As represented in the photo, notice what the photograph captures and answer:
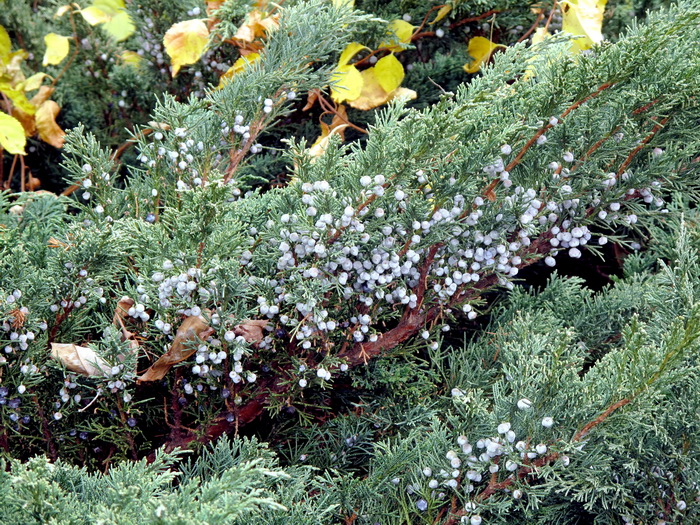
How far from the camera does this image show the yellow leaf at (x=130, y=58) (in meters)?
2.03

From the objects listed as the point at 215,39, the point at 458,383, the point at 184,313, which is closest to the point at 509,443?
the point at 458,383

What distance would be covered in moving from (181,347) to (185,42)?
892 mm

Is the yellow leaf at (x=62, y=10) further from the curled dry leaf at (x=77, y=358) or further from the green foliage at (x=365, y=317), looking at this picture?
the curled dry leaf at (x=77, y=358)

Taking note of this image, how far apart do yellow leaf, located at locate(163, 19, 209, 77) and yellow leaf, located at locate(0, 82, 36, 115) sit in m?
0.55

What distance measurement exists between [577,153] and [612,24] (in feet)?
3.31

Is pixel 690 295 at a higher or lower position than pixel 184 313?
lower

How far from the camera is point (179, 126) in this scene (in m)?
1.24

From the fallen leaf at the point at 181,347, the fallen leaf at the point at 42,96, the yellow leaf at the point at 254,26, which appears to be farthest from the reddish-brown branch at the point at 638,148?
the fallen leaf at the point at 42,96

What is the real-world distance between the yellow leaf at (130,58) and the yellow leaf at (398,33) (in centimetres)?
79

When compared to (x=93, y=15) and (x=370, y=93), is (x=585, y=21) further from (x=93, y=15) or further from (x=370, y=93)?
(x=93, y=15)

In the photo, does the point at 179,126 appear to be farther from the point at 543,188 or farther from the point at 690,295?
the point at 690,295

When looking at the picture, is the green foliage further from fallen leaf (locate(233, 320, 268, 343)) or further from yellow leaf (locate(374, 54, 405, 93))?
yellow leaf (locate(374, 54, 405, 93))

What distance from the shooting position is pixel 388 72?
65.2 inches

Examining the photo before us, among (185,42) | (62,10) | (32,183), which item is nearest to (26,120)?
(32,183)
